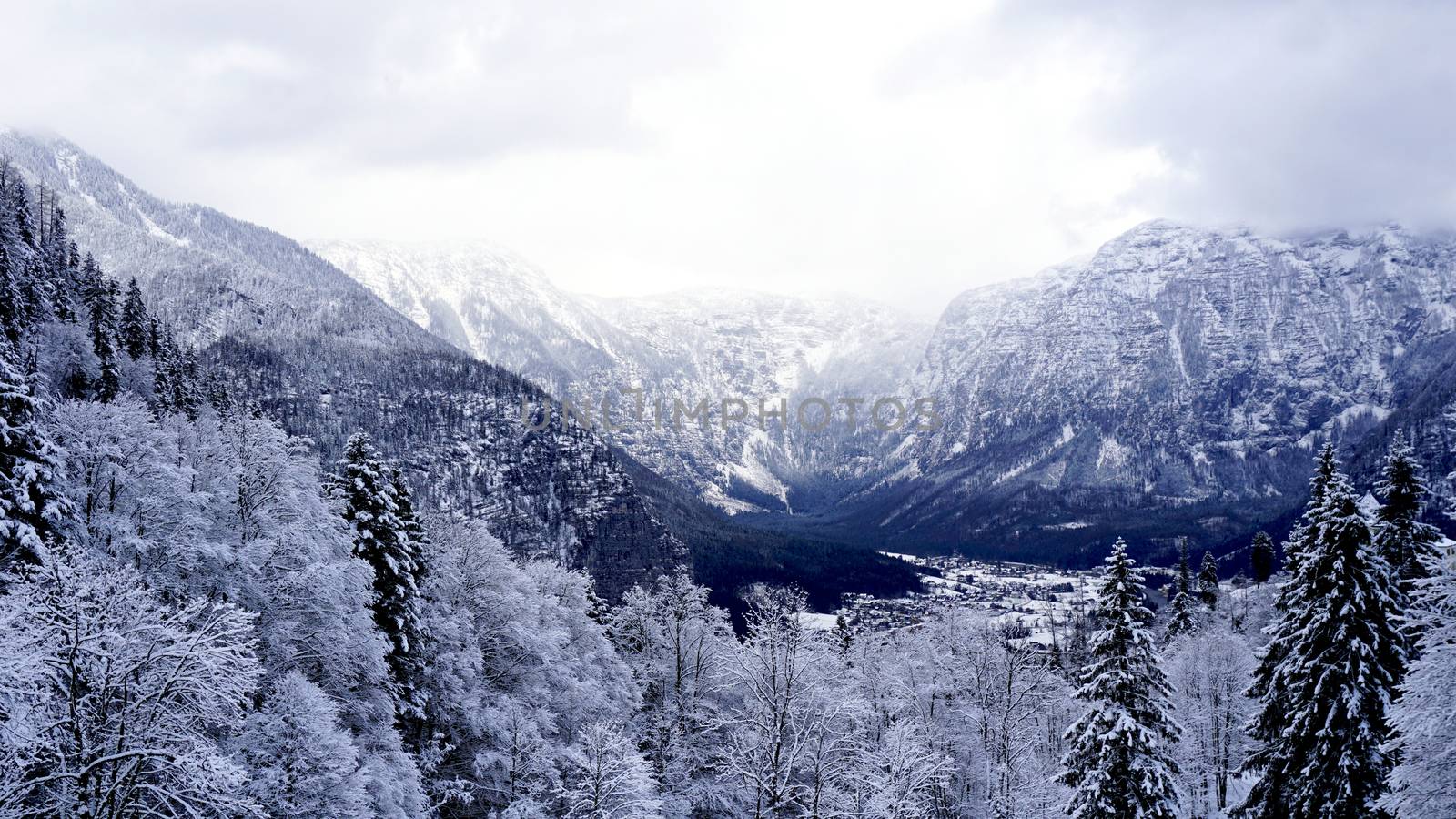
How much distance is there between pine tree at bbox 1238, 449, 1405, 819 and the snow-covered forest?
0.27 feet

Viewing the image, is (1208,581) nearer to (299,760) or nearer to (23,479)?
(299,760)

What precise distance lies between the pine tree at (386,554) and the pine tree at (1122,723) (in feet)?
85.8

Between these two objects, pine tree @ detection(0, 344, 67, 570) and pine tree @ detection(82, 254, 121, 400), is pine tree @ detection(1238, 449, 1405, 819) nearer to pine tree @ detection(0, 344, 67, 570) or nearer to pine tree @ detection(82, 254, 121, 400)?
pine tree @ detection(0, 344, 67, 570)

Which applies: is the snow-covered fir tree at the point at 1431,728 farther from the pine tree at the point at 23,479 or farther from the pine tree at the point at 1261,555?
the pine tree at the point at 1261,555

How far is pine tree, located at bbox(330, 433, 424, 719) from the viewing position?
3272cm

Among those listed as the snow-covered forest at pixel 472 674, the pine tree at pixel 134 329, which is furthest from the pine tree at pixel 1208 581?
the pine tree at pixel 134 329

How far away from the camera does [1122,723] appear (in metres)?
25.8

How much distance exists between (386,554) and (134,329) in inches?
2764

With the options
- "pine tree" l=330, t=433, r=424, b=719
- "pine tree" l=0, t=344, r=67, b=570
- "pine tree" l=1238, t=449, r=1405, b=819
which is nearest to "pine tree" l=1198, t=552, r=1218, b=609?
"pine tree" l=1238, t=449, r=1405, b=819

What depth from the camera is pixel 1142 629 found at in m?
26.4

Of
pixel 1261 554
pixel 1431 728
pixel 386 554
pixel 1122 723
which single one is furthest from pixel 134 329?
pixel 1261 554

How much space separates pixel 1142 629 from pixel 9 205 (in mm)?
100601

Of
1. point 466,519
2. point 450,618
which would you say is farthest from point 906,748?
point 466,519

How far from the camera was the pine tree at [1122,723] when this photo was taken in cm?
2592
